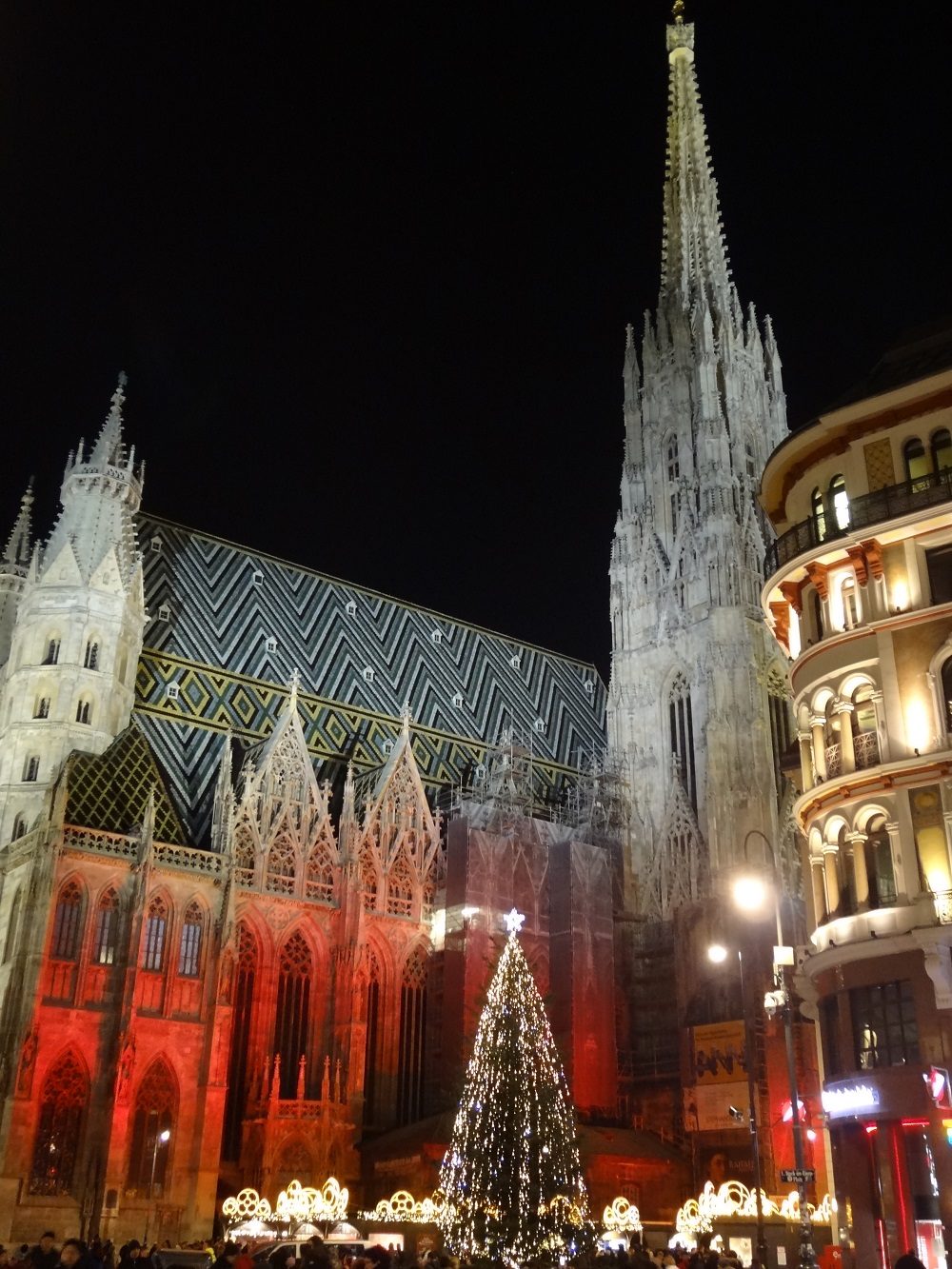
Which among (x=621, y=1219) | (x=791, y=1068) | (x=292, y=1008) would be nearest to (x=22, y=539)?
(x=292, y=1008)

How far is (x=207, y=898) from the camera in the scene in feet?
140

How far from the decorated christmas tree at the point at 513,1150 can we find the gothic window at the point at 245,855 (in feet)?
69.3

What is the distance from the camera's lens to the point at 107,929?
4034 cm

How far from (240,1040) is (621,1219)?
15.4m

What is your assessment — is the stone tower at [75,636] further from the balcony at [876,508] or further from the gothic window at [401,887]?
the balcony at [876,508]

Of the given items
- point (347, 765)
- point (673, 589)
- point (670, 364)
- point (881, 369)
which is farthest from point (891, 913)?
point (670, 364)

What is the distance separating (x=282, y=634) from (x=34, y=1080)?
77.4 feet

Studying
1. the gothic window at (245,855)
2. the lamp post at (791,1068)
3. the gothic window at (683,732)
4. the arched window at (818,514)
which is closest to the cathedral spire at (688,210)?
the gothic window at (683,732)

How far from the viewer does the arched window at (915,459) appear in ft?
86.2

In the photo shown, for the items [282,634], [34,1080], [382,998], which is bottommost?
[34,1080]

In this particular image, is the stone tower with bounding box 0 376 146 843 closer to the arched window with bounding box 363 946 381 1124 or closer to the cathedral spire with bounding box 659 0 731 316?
the arched window with bounding box 363 946 381 1124

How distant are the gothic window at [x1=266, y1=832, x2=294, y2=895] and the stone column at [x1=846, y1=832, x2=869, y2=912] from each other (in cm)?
2489

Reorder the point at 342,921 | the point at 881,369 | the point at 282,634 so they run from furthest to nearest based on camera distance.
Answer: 1. the point at 282,634
2. the point at 342,921
3. the point at 881,369

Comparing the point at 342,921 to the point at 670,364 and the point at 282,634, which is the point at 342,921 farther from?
the point at 670,364
